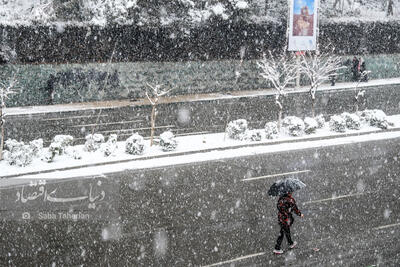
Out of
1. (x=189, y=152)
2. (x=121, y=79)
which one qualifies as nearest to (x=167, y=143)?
→ (x=189, y=152)

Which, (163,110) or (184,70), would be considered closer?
(163,110)

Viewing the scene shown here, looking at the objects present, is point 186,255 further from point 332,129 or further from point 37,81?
point 37,81

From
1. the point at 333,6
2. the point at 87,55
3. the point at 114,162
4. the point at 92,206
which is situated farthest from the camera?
the point at 333,6

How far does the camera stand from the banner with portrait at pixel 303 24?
1270 inches

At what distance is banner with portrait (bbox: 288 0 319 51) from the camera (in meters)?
32.2

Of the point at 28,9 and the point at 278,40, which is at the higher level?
the point at 28,9

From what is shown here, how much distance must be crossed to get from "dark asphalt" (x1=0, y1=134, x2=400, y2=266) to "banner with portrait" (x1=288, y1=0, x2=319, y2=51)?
63.1ft

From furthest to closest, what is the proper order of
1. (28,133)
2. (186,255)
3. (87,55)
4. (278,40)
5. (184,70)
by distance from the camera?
(278,40) < (184,70) < (87,55) < (28,133) < (186,255)

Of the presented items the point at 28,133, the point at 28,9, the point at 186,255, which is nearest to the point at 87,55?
the point at 28,9

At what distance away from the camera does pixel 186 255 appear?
30.5 feet

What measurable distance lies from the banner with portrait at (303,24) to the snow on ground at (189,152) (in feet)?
43.1

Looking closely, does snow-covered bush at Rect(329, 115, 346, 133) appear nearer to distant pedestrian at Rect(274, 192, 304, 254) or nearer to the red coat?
distant pedestrian at Rect(274, 192, 304, 254)

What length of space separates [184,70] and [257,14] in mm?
12347

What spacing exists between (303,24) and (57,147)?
74.4 feet
